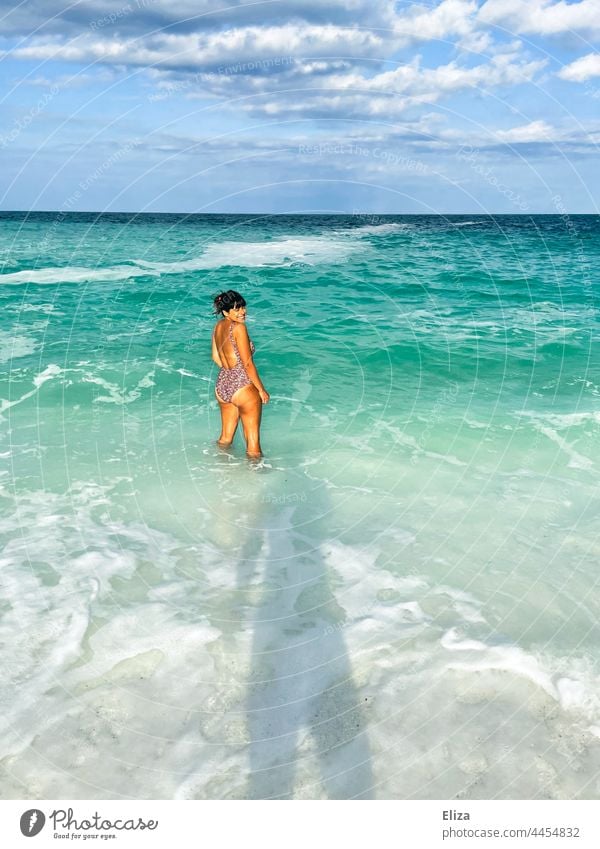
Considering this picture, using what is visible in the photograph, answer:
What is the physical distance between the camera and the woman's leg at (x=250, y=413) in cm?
967

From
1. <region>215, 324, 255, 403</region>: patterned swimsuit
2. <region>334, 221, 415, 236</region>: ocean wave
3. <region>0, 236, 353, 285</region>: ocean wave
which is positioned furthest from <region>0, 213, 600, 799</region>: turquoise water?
<region>334, 221, 415, 236</region>: ocean wave

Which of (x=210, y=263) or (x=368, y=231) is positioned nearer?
(x=210, y=263)

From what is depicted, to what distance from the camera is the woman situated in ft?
29.5

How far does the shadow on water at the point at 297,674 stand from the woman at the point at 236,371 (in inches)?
69.6

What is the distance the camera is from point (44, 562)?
7.39m

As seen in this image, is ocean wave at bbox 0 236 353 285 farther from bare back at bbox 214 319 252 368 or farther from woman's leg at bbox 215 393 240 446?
bare back at bbox 214 319 252 368

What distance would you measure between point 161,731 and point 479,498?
224 inches

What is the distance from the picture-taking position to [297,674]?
570 centimetres

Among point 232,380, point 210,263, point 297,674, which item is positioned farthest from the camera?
point 210,263

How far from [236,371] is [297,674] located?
4870mm
